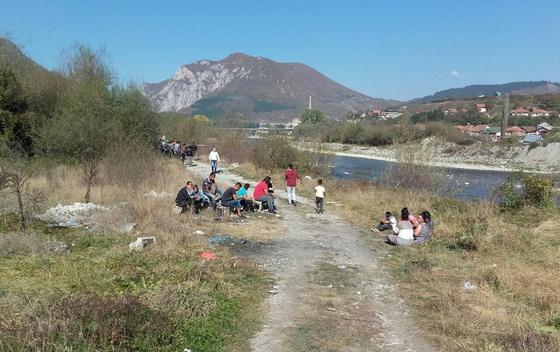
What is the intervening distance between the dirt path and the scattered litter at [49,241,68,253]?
406 cm

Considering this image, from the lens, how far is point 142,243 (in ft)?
33.1

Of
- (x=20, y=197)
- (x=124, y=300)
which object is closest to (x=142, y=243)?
(x=124, y=300)

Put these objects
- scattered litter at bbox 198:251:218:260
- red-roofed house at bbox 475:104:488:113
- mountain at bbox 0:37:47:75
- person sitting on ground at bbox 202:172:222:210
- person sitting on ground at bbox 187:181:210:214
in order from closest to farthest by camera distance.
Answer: scattered litter at bbox 198:251:218:260 < person sitting on ground at bbox 187:181:210:214 < person sitting on ground at bbox 202:172:222:210 < mountain at bbox 0:37:47:75 < red-roofed house at bbox 475:104:488:113

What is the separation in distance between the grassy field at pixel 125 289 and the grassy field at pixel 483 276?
2.83 m

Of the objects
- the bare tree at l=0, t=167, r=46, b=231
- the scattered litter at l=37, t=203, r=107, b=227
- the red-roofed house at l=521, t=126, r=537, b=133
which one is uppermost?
the red-roofed house at l=521, t=126, r=537, b=133

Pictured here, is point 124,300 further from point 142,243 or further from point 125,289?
point 142,243

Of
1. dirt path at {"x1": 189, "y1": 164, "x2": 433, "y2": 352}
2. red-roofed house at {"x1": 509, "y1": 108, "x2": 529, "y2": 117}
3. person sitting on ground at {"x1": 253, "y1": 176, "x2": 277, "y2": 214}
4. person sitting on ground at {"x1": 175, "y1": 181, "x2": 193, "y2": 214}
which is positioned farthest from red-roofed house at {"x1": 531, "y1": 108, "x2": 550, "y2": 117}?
dirt path at {"x1": 189, "y1": 164, "x2": 433, "y2": 352}

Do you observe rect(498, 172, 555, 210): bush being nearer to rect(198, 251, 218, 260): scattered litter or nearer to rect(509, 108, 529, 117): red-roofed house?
rect(198, 251, 218, 260): scattered litter

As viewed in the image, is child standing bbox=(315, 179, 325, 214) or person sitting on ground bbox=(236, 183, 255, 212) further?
child standing bbox=(315, 179, 325, 214)

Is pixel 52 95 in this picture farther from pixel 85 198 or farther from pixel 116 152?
pixel 85 198


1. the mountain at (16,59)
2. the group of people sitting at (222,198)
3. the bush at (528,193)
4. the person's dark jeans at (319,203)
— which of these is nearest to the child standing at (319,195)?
the person's dark jeans at (319,203)

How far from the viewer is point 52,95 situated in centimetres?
2478

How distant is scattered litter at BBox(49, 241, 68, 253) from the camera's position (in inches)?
392

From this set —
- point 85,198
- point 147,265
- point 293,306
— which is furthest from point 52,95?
point 293,306
